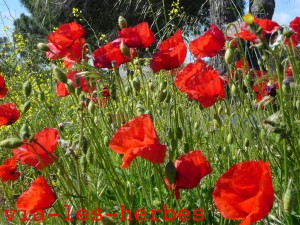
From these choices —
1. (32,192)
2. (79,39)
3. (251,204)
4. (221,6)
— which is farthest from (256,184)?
(221,6)

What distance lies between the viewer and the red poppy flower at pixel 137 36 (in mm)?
1640

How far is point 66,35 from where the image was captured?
1.72 metres

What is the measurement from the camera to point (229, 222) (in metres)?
1.50

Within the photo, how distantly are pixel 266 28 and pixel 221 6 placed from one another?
14.2 feet

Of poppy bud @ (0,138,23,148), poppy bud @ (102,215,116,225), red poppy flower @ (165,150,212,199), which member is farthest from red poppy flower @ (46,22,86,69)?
poppy bud @ (102,215,116,225)

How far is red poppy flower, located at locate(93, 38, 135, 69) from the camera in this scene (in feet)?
5.56

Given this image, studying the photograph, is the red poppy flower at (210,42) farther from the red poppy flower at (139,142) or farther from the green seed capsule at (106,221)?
the green seed capsule at (106,221)

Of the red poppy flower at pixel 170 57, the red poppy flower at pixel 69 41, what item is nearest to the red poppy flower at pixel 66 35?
the red poppy flower at pixel 69 41

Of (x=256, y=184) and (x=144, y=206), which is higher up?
(x=256, y=184)

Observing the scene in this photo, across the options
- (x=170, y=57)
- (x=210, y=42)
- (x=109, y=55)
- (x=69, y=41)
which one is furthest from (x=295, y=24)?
(x=69, y=41)

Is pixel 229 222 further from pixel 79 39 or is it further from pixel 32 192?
pixel 79 39

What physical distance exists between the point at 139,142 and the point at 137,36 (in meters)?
0.65

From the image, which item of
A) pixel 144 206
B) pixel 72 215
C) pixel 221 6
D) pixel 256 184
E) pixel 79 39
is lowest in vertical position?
pixel 221 6

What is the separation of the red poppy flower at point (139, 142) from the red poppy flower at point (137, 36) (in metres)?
0.59
